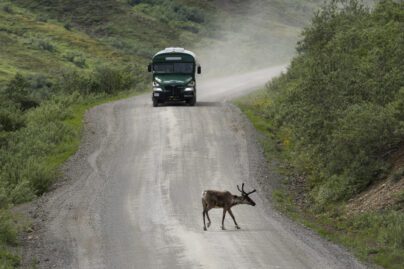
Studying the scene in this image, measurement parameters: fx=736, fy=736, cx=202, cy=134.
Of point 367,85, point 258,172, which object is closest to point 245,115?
point 258,172

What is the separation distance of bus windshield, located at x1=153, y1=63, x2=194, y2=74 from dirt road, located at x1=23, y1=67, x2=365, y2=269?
2261mm

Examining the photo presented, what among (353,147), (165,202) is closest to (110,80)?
(165,202)

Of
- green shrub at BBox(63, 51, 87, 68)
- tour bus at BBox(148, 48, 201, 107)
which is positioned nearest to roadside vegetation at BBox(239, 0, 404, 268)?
tour bus at BBox(148, 48, 201, 107)

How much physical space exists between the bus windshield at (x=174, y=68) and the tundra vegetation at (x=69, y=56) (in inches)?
227

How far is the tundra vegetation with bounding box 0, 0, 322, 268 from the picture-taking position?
105 ft

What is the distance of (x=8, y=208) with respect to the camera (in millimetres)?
26016

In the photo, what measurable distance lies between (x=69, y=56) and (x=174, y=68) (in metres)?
49.1

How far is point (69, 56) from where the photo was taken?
91.4m

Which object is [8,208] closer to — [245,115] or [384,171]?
[384,171]

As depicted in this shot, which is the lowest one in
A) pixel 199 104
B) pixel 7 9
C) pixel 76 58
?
pixel 199 104

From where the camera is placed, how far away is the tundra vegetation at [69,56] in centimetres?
3212

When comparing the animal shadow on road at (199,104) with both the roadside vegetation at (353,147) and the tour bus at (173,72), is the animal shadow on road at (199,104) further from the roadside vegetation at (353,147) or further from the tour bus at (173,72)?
the roadside vegetation at (353,147)

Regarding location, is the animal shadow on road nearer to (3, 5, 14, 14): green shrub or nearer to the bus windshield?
the bus windshield

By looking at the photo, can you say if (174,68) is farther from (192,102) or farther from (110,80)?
(110,80)
